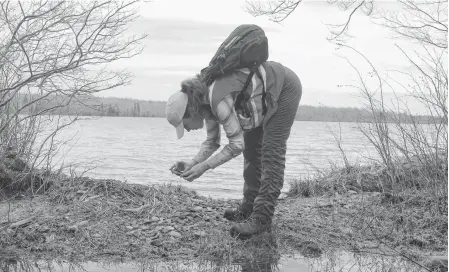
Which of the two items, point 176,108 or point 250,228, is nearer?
point 176,108

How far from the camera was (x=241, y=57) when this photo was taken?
4.99m

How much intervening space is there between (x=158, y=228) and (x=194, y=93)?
5.84 ft

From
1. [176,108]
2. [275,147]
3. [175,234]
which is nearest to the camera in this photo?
[176,108]

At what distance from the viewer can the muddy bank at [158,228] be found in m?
5.33

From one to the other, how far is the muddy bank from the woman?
46 centimetres

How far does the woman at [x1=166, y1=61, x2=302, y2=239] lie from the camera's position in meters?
4.84

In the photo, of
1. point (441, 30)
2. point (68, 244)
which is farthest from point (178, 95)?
point (441, 30)

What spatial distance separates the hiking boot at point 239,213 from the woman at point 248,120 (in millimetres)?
604

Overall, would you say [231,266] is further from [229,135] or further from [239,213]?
[239,213]

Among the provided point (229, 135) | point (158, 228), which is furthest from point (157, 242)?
point (229, 135)

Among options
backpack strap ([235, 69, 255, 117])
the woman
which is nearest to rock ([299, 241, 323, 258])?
the woman

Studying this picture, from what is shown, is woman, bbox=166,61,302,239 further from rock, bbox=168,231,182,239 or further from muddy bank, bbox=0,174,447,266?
rock, bbox=168,231,182,239

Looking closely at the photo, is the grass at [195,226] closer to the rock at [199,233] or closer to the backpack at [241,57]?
the rock at [199,233]

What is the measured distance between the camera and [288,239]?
19.0ft
